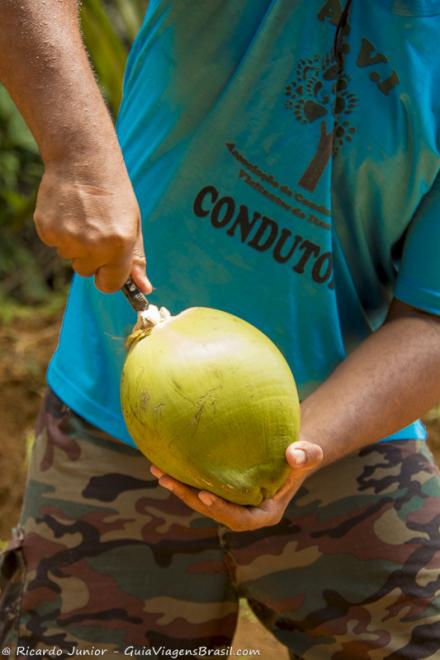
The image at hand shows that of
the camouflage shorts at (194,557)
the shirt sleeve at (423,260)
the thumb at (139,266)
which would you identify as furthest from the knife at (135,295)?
the shirt sleeve at (423,260)

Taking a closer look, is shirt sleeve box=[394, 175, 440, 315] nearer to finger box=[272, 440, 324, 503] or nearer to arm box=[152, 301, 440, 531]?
arm box=[152, 301, 440, 531]

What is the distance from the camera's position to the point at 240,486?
5.18 feet

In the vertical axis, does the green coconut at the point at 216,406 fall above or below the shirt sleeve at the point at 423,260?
below

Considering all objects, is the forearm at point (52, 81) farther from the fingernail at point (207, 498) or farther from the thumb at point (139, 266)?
the fingernail at point (207, 498)

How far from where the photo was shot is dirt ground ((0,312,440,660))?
3.20 meters

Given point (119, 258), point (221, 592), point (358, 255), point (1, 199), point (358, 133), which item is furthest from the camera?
point (1, 199)

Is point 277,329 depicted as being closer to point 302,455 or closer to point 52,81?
point 302,455

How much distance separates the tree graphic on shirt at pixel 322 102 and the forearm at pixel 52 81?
0.42m

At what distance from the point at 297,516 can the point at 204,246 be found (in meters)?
0.57

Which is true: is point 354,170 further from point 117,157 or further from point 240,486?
point 240,486

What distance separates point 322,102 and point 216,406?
655 millimetres

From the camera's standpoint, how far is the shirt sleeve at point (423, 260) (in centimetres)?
196

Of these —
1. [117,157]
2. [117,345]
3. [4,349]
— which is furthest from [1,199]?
[117,157]

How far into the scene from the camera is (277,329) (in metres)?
2.00
